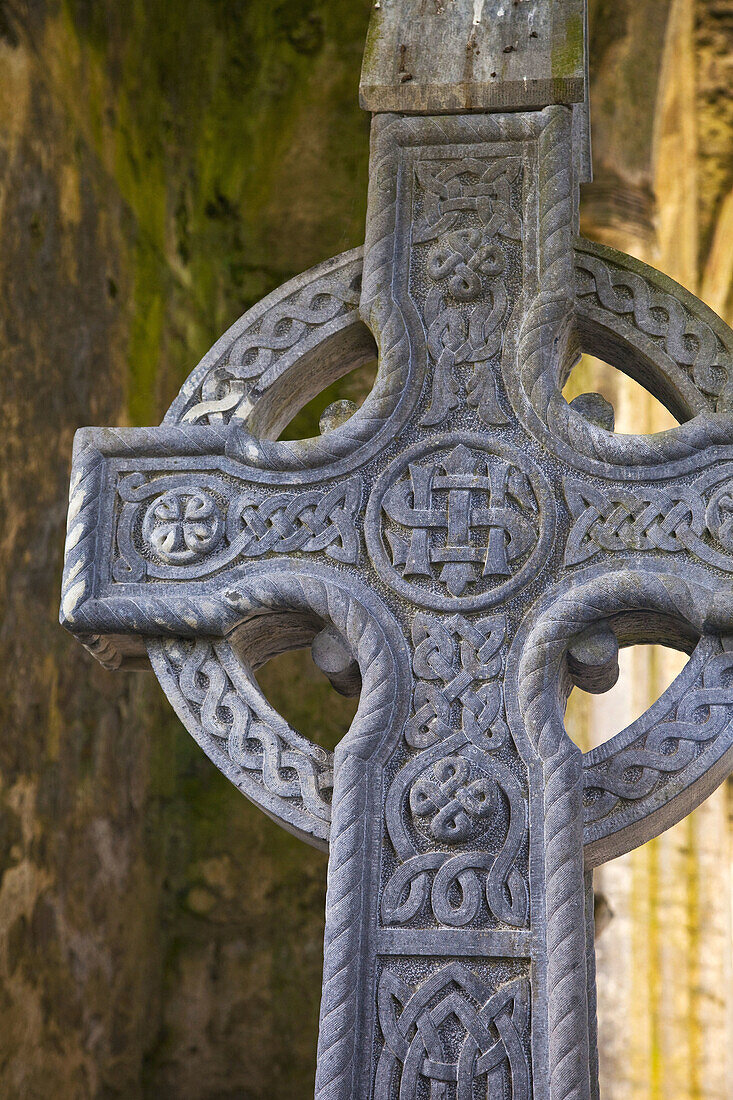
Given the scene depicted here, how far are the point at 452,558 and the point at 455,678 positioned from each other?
17 centimetres

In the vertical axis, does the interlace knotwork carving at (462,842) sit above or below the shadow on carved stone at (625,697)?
below

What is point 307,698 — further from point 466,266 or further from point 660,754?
point 660,754

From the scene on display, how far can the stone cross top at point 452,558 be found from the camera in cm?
145

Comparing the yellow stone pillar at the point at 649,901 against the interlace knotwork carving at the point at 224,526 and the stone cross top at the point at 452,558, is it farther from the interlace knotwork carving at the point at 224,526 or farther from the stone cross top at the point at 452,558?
the interlace knotwork carving at the point at 224,526

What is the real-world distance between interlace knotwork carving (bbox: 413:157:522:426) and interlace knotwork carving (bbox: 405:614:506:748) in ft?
1.03

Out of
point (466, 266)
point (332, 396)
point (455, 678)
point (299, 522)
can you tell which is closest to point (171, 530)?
point (299, 522)

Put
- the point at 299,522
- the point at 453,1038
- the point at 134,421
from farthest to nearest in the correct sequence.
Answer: the point at 134,421 → the point at 299,522 → the point at 453,1038

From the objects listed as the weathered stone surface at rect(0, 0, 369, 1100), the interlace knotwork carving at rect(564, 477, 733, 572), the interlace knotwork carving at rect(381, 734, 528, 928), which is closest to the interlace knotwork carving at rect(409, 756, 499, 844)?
the interlace knotwork carving at rect(381, 734, 528, 928)

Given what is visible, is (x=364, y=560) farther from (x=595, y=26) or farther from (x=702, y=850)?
(x=702, y=850)

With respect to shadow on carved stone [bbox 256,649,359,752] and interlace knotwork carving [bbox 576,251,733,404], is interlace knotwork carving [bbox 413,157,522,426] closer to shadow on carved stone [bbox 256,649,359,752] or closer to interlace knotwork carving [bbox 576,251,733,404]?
interlace knotwork carving [bbox 576,251,733,404]

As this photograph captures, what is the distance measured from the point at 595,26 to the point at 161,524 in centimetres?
314

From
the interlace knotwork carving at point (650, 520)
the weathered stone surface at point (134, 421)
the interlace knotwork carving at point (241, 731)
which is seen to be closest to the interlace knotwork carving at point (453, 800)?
the interlace knotwork carving at point (241, 731)

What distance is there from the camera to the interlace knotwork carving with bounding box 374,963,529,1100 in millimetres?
1397

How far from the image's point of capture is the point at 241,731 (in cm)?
160
